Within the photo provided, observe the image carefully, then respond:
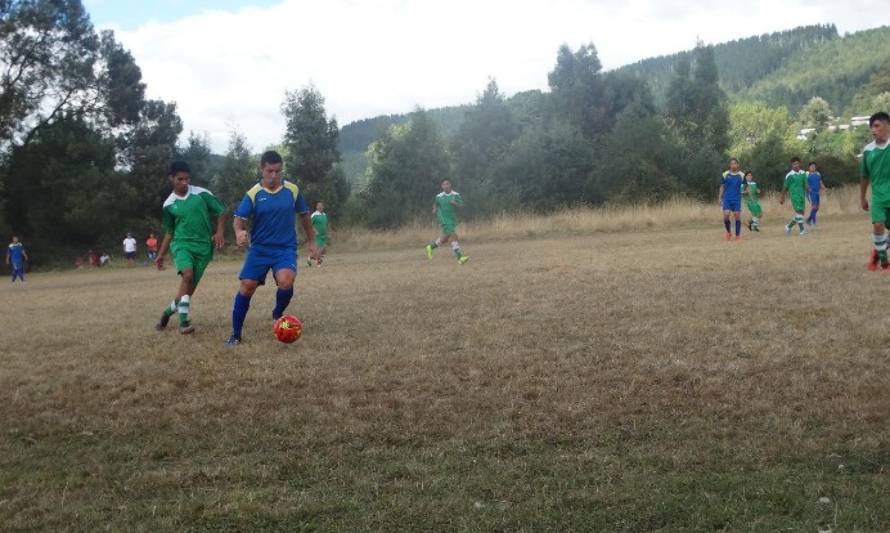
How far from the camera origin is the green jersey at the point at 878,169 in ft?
27.8

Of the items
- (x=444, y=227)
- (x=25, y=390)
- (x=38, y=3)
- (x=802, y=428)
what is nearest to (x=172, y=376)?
(x=25, y=390)

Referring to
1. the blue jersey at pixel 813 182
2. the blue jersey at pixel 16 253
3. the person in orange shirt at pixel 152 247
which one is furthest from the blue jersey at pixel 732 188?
the person in orange shirt at pixel 152 247

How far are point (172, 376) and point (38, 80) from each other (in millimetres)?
41414

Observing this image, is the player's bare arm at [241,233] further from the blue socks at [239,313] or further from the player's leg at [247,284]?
the blue socks at [239,313]

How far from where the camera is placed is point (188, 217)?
8.50m

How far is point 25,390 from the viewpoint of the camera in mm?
6105

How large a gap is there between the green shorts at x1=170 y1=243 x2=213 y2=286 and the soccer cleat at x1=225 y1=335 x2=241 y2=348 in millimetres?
1278

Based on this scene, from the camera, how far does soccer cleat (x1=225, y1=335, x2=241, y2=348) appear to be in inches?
295

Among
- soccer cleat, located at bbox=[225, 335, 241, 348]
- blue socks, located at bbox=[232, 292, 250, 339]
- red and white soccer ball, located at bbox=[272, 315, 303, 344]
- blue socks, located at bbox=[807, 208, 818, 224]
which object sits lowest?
blue socks, located at bbox=[807, 208, 818, 224]

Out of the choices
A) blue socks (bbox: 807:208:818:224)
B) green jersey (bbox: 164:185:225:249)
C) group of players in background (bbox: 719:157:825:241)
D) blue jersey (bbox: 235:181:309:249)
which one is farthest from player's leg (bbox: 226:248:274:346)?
blue socks (bbox: 807:208:818:224)

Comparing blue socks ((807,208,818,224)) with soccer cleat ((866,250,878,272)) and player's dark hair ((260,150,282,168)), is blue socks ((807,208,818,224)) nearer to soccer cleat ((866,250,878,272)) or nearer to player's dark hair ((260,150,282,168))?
soccer cleat ((866,250,878,272))

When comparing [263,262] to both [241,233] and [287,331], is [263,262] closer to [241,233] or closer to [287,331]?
[241,233]

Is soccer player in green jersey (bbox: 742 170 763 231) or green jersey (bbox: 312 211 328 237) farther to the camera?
green jersey (bbox: 312 211 328 237)

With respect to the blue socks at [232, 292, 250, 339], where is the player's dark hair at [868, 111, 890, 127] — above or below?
above
